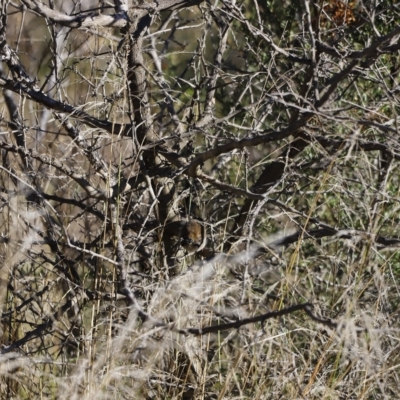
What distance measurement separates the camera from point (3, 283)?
3432 mm

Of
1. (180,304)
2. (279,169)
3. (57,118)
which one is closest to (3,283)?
(57,118)

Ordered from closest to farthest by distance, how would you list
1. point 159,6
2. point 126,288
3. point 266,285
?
point 126,288 → point 159,6 → point 266,285

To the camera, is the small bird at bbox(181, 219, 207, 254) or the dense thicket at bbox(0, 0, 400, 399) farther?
the small bird at bbox(181, 219, 207, 254)

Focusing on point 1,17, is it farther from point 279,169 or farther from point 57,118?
point 279,169

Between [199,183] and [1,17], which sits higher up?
[1,17]

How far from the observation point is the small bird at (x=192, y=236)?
339 cm

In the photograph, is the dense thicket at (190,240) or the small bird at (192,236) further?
the small bird at (192,236)

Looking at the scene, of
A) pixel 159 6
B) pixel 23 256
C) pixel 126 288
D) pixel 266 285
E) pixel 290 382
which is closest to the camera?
pixel 126 288

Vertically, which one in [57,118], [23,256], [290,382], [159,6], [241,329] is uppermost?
[159,6]

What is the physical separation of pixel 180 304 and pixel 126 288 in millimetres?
302

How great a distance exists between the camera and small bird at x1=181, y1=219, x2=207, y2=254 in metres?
3.39

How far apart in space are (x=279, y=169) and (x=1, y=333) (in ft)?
4.78

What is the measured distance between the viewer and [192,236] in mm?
3396

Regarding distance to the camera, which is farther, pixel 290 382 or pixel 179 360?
pixel 179 360
